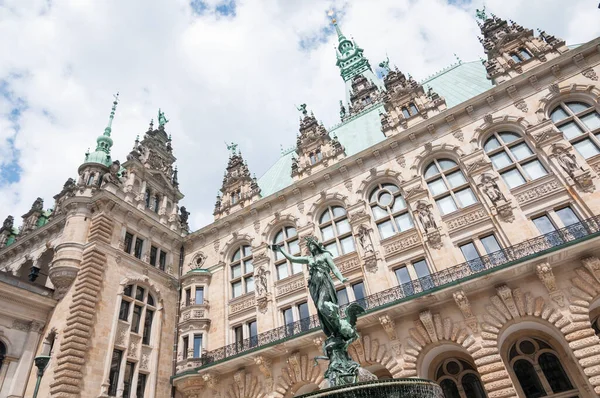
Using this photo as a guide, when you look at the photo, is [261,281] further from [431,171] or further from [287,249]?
[431,171]

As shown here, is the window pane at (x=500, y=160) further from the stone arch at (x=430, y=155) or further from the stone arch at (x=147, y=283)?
the stone arch at (x=147, y=283)

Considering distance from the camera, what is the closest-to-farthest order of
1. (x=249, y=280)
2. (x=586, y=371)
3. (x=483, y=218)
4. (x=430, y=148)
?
(x=586, y=371) → (x=483, y=218) → (x=430, y=148) → (x=249, y=280)

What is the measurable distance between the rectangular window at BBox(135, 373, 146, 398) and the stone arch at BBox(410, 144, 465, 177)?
1796 cm

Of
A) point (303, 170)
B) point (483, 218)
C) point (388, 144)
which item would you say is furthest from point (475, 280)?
point (303, 170)

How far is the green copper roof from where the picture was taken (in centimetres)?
2216

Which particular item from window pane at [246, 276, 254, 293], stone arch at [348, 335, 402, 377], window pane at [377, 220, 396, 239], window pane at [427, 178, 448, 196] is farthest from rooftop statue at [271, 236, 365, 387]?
window pane at [246, 276, 254, 293]

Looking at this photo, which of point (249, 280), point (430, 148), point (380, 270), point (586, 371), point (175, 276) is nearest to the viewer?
point (586, 371)

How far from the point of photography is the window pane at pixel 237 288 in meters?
21.5

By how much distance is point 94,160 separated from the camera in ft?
77.4

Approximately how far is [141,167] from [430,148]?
62.8 ft

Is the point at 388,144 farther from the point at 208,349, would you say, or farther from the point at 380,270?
the point at 208,349

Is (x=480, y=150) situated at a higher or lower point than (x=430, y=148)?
lower

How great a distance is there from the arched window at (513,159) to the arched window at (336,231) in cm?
830

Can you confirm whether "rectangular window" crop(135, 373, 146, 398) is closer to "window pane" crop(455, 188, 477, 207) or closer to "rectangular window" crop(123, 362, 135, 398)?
"rectangular window" crop(123, 362, 135, 398)
